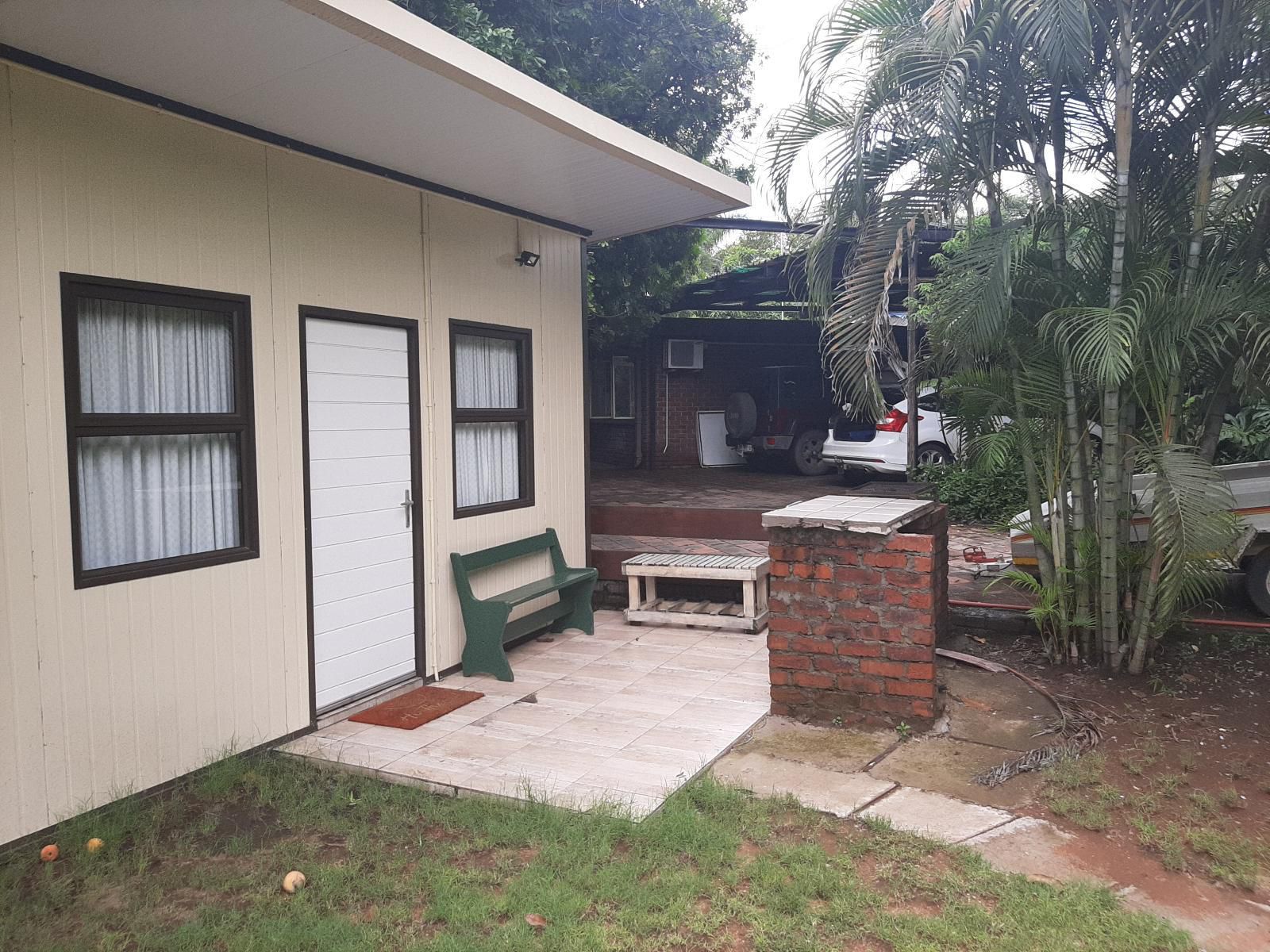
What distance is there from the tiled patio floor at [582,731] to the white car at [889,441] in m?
6.74

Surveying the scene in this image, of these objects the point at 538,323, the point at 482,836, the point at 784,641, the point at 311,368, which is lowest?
the point at 482,836

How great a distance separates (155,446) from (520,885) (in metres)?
2.44

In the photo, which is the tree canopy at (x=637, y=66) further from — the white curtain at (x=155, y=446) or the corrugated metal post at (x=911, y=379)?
the white curtain at (x=155, y=446)

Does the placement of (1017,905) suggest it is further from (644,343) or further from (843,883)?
(644,343)

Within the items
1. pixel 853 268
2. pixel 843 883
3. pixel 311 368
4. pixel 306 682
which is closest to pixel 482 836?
pixel 843 883

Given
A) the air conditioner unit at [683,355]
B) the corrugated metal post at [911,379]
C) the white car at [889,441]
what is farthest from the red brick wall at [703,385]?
the corrugated metal post at [911,379]

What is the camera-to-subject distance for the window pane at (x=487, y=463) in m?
6.16

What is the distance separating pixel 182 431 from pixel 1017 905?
12.2 ft

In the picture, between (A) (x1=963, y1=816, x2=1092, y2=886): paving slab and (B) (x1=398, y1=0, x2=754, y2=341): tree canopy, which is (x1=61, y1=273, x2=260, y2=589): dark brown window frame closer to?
(A) (x1=963, y1=816, x2=1092, y2=886): paving slab

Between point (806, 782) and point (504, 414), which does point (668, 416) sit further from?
point (806, 782)

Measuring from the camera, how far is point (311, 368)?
4.92 meters

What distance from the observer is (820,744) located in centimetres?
455

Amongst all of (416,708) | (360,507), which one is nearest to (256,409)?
(360,507)

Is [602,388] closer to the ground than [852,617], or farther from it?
farther from it
